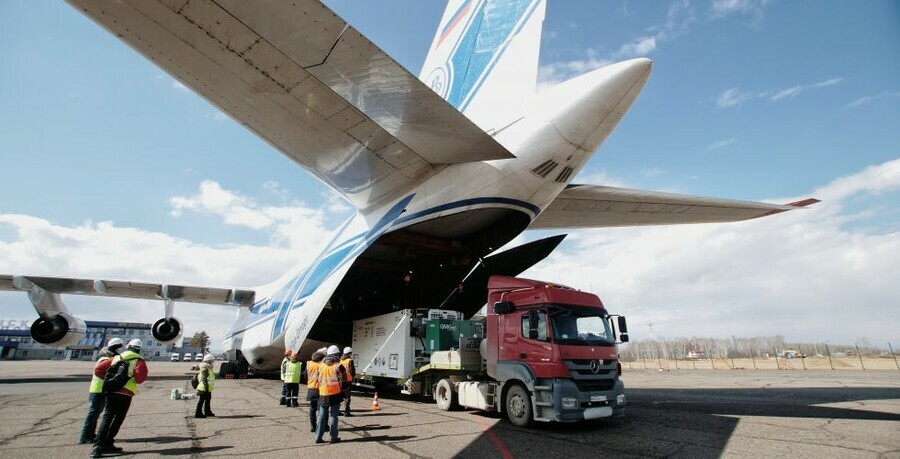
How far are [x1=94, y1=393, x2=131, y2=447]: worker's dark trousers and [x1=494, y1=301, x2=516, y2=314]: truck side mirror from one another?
624 cm

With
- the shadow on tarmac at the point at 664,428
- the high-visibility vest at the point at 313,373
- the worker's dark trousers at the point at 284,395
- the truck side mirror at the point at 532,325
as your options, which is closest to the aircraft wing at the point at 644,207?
the truck side mirror at the point at 532,325

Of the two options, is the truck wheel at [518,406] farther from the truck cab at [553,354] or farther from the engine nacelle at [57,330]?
the engine nacelle at [57,330]

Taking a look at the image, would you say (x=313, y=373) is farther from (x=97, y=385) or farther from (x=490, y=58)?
(x=490, y=58)

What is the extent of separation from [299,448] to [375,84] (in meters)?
5.37

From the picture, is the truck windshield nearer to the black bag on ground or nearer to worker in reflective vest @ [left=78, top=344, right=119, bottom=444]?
the black bag on ground

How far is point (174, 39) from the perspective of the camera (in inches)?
227

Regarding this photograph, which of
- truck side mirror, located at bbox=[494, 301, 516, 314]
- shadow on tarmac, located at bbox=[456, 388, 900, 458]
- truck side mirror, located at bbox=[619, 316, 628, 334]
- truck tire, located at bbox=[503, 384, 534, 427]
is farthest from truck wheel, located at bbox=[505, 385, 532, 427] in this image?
truck side mirror, located at bbox=[619, 316, 628, 334]

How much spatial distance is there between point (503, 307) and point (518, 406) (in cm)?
190

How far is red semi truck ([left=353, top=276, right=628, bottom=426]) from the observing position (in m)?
7.53

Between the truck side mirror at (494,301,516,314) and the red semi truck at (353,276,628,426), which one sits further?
the truck side mirror at (494,301,516,314)

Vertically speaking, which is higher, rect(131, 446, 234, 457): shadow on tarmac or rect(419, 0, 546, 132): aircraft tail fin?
rect(419, 0, 546, 132): aircraft tail fin

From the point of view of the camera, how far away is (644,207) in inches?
471

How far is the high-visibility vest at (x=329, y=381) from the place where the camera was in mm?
6371

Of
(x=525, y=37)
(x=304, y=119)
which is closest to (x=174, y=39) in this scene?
(x=304, y=119)
